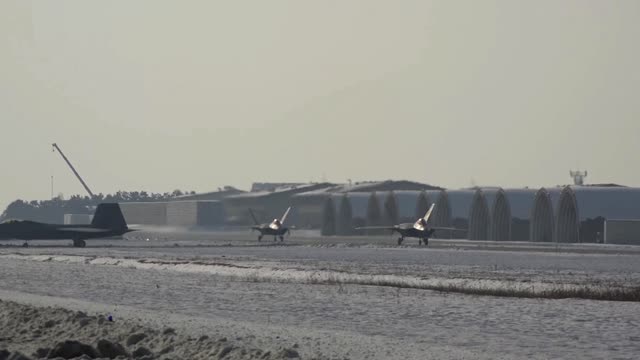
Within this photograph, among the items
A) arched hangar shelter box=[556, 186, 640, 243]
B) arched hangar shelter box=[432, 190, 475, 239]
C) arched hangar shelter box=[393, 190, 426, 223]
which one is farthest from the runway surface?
arched hangar shelter box=[393, 190, 426, 223]

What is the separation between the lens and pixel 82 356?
2262 cm

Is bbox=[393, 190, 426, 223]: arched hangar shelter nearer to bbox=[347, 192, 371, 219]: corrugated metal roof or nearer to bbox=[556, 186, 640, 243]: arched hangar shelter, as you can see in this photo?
bbox=[347, 192, 371, 219]: corrugated metal roof

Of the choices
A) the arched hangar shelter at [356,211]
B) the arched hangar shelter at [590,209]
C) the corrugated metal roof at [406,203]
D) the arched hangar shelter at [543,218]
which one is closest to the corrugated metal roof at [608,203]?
the arched hangar shelter at [590,209]

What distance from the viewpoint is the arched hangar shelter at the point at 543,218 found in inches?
4690

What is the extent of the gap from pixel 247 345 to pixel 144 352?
6.22 feet

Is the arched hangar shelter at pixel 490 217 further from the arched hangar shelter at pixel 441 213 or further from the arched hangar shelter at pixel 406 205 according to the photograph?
the arched hangar shelter at pixel 406 205

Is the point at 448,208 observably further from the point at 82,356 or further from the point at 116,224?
the point at 82,356

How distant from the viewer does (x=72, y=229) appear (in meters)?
106

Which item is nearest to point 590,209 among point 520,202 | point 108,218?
point 520,202

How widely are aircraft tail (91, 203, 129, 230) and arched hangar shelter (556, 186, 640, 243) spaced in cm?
4045

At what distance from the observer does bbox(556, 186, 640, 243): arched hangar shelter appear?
11731 centimetres

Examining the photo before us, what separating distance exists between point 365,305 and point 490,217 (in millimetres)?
96238

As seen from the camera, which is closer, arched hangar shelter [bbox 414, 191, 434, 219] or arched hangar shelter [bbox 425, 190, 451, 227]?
arched hangar shelter [bbox 425, 190, 451, 227]

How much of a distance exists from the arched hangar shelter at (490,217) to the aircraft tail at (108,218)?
125 feet
